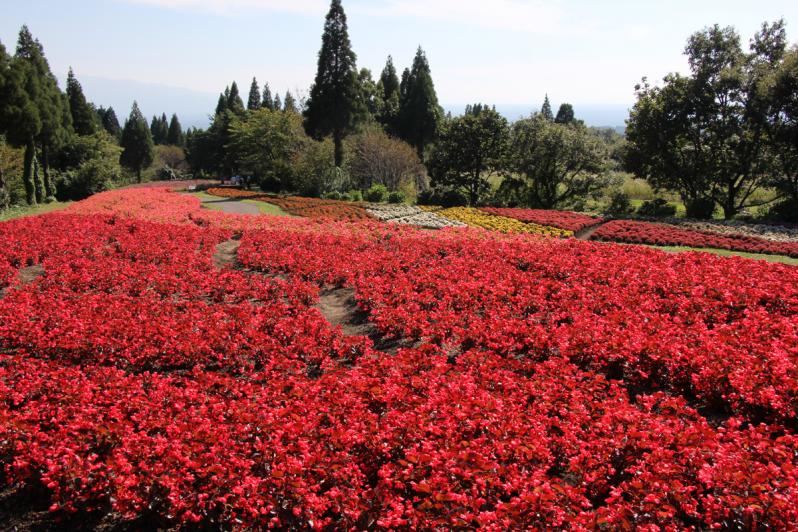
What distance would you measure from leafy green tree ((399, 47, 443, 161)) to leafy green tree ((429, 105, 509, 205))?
17.2 m

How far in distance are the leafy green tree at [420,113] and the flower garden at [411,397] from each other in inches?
1836

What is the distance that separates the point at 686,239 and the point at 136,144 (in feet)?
255

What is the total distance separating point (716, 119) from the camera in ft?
99.3

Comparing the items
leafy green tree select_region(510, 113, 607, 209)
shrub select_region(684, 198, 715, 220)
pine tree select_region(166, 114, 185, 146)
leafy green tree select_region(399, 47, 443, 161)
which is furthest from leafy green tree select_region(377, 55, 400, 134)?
pine tree select_region(166, 114, 185, 146)

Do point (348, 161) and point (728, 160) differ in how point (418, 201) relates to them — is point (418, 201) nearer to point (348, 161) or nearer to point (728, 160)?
point (348, 161)

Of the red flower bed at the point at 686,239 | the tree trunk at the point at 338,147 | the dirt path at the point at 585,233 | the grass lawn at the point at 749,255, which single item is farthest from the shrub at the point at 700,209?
the tree trunk at the point at 338,147

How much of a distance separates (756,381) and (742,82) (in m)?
29.6

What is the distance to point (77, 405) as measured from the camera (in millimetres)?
6637

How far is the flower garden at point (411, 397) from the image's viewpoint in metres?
4.75

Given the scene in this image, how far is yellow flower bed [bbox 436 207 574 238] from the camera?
74.3 feet

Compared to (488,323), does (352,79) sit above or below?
above

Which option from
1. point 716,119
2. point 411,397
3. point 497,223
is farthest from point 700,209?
point 411,397

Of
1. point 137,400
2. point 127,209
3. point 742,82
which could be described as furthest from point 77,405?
point 742,82

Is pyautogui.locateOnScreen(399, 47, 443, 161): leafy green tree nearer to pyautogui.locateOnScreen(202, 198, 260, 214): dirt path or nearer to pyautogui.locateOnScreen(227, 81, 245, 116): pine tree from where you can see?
pyautogui.locateOnScreen(202, 198, 260, 214): dirt path
